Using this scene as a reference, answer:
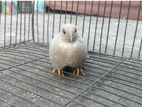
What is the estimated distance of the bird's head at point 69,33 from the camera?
1809 millimetres

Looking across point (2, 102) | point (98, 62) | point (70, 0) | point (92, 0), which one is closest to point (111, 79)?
point (98, 62)

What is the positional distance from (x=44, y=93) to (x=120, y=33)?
88.7 inches

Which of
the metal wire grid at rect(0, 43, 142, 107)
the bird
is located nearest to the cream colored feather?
the bird

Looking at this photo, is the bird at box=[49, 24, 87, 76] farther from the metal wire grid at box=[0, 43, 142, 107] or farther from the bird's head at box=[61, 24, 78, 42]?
the metal wire grid at box=[0, 43, 142, 107]

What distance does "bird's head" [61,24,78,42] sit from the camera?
181 cm

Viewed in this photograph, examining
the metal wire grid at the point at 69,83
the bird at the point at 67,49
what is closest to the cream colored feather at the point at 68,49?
the bird at the point at 67,49

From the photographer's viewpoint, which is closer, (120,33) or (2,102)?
(2,102)

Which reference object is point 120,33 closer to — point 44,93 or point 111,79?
point 111,79

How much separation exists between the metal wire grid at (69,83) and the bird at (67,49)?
0.12 metres

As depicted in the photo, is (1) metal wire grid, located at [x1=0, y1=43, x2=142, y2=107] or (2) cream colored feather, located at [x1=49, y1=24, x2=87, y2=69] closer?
(1) metal wire grid, located at [x1=0, y1=43, x2=142, y2=107]

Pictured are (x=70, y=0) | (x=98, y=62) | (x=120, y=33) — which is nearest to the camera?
(x=98, y=62)

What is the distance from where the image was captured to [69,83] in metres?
1.87

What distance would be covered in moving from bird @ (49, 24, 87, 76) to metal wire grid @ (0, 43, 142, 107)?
4.7 inches

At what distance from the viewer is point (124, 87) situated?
1846 mm
